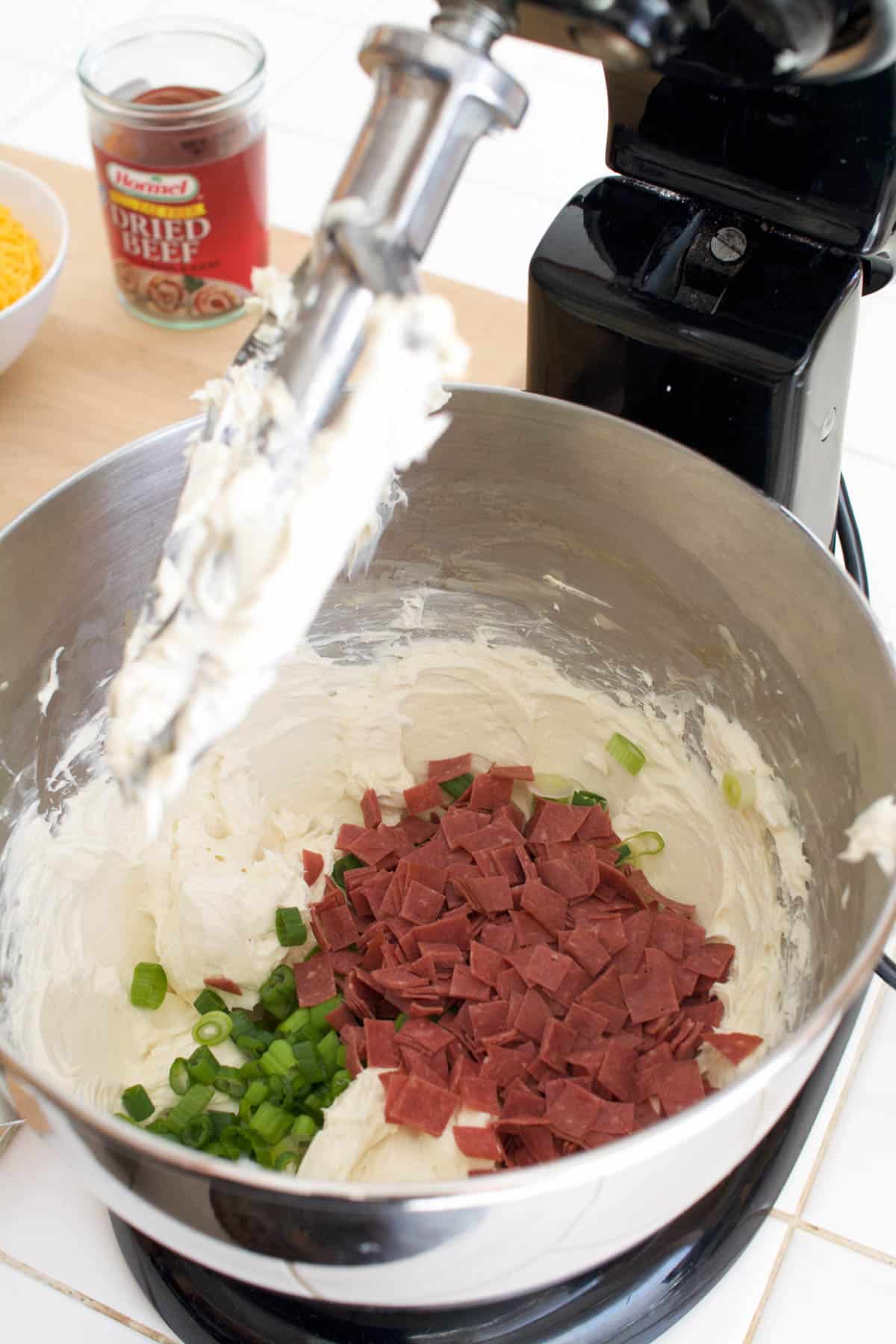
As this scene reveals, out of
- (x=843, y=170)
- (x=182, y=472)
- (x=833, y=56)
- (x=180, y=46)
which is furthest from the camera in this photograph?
(x=180, y=46)

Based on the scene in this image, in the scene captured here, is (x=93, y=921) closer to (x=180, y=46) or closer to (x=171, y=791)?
(x=171, y=791)

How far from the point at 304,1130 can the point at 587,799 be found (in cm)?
28

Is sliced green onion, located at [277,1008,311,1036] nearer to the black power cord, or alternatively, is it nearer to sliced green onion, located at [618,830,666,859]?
sliced green onion, located at [618,830,666,859]

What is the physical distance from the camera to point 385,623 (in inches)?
33.8

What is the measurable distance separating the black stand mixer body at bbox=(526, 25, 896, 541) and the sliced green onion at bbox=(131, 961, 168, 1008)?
0.43 meters

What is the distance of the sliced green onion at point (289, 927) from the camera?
794 mm

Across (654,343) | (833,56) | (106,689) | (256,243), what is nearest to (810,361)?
(654,343)

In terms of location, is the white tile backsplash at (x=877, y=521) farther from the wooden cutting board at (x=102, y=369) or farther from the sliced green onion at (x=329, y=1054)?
the sliced green onion at (x=329, y=1054)

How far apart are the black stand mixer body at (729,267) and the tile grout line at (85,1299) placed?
0.55 meters

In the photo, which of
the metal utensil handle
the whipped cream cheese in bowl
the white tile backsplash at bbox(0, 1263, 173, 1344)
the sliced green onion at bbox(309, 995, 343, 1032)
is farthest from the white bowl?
the metal utensil handle

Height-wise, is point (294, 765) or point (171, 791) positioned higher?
point (171, 791)

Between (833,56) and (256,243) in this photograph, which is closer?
(833,56)

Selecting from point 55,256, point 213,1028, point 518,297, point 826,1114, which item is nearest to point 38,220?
point 55,256

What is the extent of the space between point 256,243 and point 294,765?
18.0 inches
